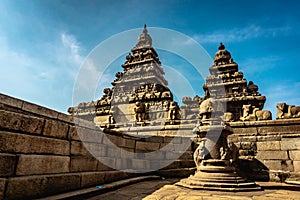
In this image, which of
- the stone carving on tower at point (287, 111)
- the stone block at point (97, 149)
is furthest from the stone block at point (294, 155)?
the stone block at point (97, 149)

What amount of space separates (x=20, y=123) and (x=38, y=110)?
71 centimetres

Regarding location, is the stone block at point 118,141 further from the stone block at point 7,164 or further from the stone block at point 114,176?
the stone block at point 7,164

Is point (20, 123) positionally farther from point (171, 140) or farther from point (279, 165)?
point (279, 165)

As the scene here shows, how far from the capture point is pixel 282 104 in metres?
8.54

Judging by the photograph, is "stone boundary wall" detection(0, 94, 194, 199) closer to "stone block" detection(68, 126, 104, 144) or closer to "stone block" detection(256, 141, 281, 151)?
"stone block" detection(68, 126, 104, 144)

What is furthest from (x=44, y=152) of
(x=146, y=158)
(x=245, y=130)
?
(x=245, y=130)

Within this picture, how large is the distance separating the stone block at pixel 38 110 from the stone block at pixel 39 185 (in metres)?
1.12

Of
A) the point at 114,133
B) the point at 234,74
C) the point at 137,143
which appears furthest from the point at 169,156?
the point at 234,74

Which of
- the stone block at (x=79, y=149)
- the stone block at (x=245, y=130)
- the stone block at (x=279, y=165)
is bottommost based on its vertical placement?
the stone block at (x=279, y=165)

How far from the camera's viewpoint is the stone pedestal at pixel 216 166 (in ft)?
14.0

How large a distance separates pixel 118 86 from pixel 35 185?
23.4m

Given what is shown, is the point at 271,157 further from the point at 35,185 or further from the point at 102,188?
the point at 35,185

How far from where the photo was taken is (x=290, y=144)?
5.81m

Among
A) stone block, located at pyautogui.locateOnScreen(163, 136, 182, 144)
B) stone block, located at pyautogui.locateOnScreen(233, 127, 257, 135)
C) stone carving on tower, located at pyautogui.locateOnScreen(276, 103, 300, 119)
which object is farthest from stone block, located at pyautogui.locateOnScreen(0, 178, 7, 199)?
stone carving on tower, located at pyautogui.locateOnScreen(276, 103, 300, 119)
